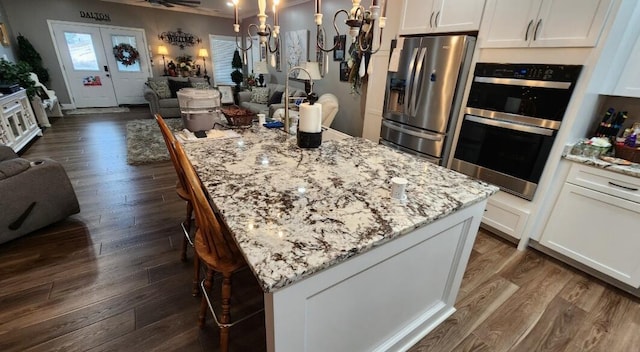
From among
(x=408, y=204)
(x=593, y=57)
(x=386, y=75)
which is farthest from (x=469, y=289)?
(x=386, y=75)

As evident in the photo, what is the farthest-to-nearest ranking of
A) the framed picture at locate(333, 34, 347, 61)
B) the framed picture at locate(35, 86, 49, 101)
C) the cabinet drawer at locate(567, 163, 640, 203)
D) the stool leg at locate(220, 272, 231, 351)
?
the framed picture at locate(35, 86, 49, 101), the framed picture at locate(333, 34, 347, 61), the cabinet drawer at locate(567, 163, 640, 203), the stool leg at locate(220, 272, 231, 351)

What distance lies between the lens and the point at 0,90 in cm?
376

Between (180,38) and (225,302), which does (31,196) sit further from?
(180,38)

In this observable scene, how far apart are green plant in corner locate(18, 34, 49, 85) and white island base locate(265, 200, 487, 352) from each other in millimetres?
8166

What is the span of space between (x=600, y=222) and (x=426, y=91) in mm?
1613

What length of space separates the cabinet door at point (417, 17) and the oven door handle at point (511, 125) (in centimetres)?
94

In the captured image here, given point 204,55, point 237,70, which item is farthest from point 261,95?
point 204,55

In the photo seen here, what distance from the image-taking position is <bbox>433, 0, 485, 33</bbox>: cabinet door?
7.21 ft

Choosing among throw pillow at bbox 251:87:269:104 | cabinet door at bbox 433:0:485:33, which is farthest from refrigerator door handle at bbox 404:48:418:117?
throw pillow at bbox 251:87:269:104

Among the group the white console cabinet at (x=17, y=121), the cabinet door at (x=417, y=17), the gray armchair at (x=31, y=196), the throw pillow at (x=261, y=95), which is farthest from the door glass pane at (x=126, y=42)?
the cabinet door at (x=417, y=17)

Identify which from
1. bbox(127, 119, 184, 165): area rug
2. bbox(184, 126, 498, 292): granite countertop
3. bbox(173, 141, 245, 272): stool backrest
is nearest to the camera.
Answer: bbox(184, 126, 498, 292): granite countertop

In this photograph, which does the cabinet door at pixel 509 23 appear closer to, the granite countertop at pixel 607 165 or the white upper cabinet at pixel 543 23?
the white upper cabinet at pixel 543 23

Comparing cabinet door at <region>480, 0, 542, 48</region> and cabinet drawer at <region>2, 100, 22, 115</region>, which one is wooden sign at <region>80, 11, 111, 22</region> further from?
cabinet door at <region>480, 0, 542, 48</region>

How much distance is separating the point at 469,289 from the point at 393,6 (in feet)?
9.06
